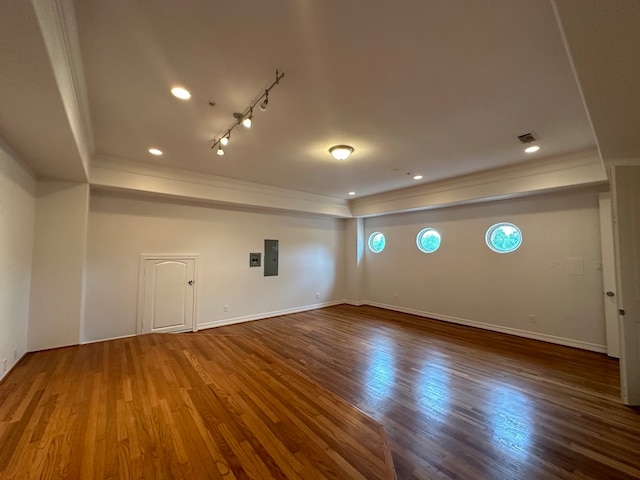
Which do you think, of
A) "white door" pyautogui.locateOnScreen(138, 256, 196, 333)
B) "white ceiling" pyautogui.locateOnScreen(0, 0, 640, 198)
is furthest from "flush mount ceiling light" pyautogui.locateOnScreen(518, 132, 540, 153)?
"white door" pyautogui.locateOnScreen(138, 256, 196, 333)

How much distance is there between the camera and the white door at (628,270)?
2.65 meters

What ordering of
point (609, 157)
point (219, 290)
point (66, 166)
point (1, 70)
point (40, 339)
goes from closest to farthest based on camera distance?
point (1, 70) → point (609, 157) → point (66, 166) → point (40, 339) → point (219, 290)

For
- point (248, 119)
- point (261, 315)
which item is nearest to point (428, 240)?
point (261, 315)

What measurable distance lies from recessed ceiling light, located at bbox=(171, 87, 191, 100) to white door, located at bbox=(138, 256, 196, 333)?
3.35 m

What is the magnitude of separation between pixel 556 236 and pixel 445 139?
2927 mm

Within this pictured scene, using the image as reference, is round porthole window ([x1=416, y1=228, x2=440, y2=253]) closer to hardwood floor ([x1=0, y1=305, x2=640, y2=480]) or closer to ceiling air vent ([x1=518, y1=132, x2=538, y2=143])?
hardwood floor ([x1=0, y1=305, x2=640, y2=480])

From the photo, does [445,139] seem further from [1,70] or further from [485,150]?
[1,70]

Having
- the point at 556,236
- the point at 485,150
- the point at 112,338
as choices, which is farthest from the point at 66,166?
the point at 556,236

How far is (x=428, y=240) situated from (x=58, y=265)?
6.95 meters

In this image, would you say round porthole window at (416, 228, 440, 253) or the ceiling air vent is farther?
round porthole window at (416, 228, 440, 253)

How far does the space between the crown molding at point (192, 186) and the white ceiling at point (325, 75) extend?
0.52 metres

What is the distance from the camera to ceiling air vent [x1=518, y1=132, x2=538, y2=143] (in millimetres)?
3240

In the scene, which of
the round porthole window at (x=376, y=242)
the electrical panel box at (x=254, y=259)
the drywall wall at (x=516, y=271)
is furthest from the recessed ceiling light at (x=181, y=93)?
the round porthole window at (x=376, y=242)

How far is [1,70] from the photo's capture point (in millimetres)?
1597
